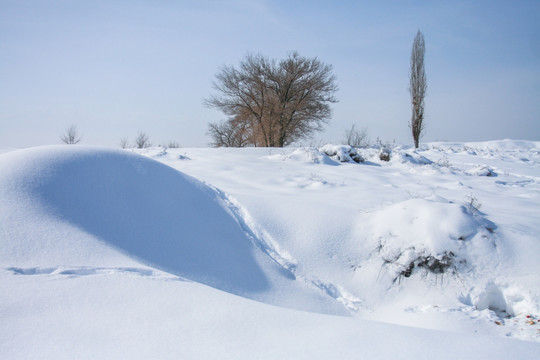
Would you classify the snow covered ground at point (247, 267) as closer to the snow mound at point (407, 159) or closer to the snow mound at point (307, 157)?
the snow mound at point (307, 157)

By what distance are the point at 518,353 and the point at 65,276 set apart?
7.76 ft

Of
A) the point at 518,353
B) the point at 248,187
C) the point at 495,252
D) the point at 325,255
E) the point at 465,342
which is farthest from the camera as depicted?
the point at 248,187

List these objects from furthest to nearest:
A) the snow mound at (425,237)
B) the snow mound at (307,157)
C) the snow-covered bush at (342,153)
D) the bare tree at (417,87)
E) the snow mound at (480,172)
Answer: the bare tree at (417,87) → the snow-covered bush at (342,153) → the snow mound at (307,157) → the snow mound at (480,172) → the snow mound at (425,237)

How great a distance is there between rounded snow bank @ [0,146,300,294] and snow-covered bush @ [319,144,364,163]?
4.79 meters

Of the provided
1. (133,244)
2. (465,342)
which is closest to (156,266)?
(133,244)

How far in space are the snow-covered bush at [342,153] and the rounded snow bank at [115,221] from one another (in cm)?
479

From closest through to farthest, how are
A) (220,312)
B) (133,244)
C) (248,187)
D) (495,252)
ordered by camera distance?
(220,312), (133,244), (495,252), (248,187)

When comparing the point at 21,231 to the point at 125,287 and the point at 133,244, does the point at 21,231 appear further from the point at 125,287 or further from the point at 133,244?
the point at 125,287

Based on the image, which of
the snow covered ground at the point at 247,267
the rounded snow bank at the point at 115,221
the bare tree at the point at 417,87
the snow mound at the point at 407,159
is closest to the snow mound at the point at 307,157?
the snow mound at the point at 407,159

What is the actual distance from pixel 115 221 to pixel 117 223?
31 millimetres

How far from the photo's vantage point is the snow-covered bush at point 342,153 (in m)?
8.28

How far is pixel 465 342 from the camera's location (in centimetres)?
150

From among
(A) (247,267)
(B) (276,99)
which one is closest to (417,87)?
(B) (276,99)

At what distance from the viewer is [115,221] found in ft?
9.96
